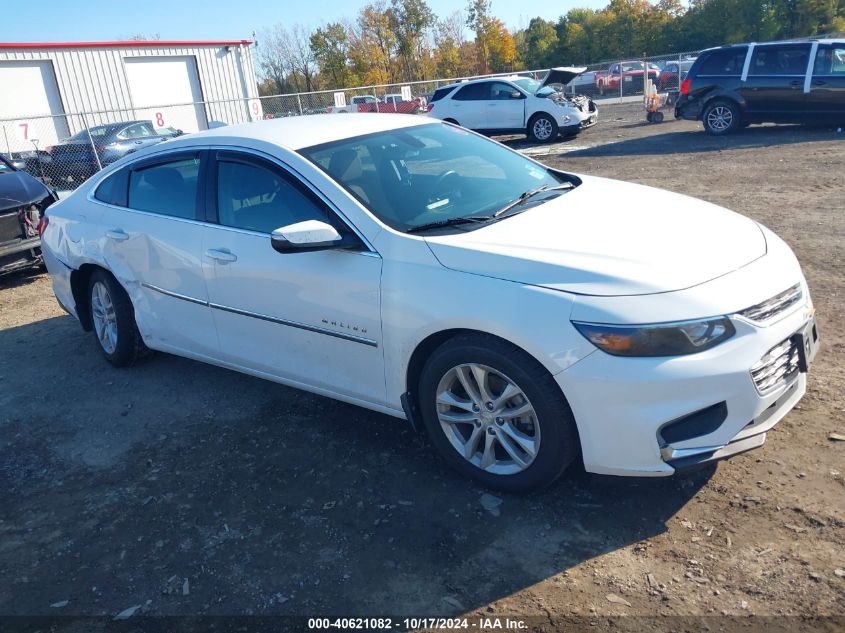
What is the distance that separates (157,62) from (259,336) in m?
30.8

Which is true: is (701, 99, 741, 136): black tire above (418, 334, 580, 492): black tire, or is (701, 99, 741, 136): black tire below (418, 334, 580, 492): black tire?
below

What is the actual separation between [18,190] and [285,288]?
6032 mm

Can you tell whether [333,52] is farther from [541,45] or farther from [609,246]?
[609,246]

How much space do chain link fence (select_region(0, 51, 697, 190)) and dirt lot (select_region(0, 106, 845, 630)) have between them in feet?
11.6

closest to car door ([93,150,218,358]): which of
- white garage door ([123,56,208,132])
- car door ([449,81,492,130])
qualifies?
car door ([449,81,492,130])

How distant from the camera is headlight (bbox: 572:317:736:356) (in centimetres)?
276

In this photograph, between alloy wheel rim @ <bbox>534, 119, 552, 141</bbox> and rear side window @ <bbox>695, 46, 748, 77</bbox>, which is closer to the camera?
rear side window @ <bbox>695, 46, 748, 77</bbox>

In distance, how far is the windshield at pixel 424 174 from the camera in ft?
12.1

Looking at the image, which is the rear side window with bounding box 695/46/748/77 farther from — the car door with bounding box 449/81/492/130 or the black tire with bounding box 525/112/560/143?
the car door with bounding box 449/81/492/130

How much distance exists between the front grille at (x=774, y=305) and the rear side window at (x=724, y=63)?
13.6m

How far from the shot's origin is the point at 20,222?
793 centimetres

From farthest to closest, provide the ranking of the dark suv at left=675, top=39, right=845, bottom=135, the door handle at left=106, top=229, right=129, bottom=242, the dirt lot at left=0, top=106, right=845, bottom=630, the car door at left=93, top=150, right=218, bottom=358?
the dark suv at left=675, top=39, right=845, bottom=135, the door handle at left=106, top=229, right=129, bottom=242, the car door at left=93, top=150, right=218, bottom=358, the dirt lot at left=0, top=106, right=845, bottom=630

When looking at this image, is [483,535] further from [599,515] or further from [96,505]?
[96,505]

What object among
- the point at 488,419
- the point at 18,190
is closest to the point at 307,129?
the point at 488,419
